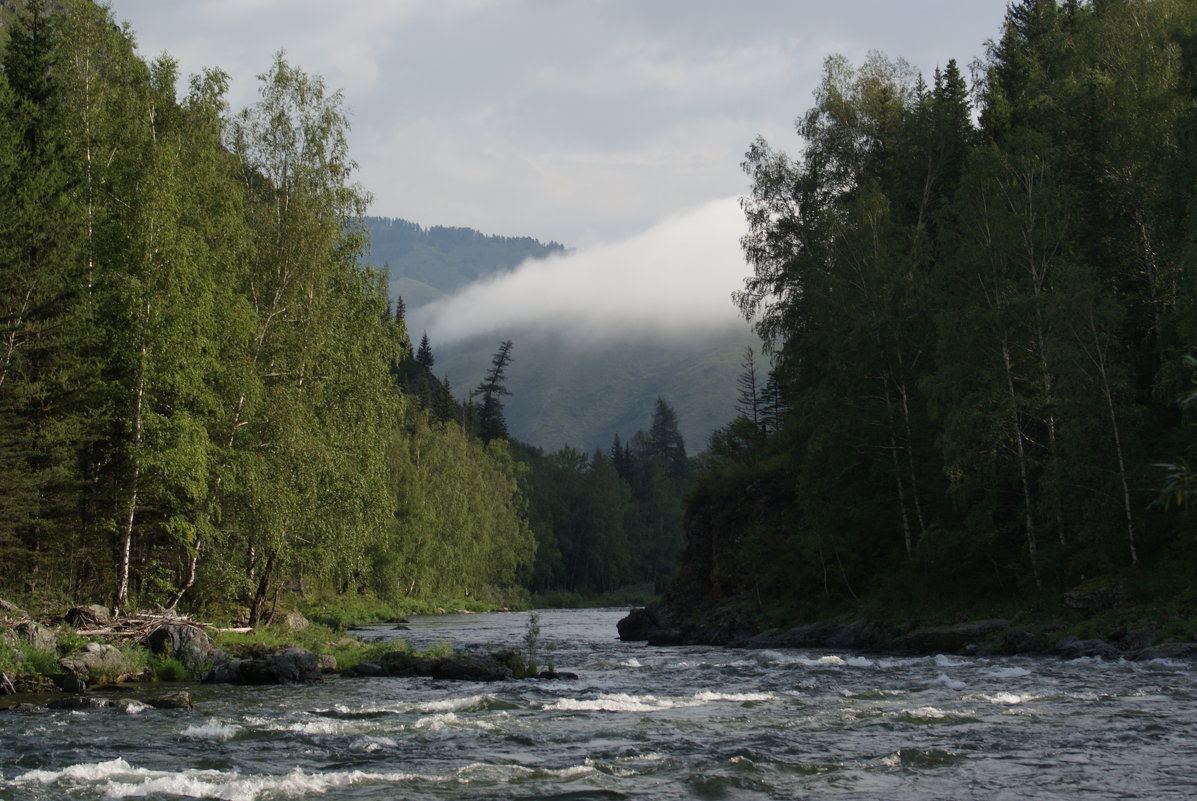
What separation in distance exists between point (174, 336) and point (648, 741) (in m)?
18.0

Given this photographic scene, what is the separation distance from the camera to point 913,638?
105 feet

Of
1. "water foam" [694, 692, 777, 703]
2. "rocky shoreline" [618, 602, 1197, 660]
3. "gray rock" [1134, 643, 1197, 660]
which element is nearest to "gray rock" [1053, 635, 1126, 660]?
"rocky shoreline" [618, 602, 1197, 660]

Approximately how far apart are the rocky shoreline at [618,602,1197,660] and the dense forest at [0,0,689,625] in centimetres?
1556

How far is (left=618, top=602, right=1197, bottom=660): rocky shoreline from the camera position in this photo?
25.7m

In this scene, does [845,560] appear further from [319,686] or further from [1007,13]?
[1007,13]

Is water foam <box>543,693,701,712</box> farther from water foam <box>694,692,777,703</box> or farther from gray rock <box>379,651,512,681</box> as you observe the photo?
gray rock <box>379,651,512,681</box>

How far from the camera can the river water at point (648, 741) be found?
11.5 metres

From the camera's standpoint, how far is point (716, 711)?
18.3 m

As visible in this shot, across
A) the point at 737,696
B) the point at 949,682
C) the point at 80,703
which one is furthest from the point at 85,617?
A: the point at 949,682

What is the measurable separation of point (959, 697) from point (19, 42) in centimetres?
3340

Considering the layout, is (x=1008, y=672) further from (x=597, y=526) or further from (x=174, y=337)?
(x=597, y=526)

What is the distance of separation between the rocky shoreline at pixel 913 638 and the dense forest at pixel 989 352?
4.63 feet

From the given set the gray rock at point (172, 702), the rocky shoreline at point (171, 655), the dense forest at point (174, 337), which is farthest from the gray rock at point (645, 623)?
the gray rock at point (172, 702)

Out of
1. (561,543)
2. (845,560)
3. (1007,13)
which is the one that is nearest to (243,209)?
(845,560)
